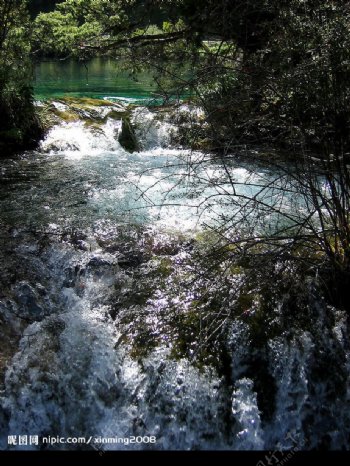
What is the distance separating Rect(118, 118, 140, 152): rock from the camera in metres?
9.52

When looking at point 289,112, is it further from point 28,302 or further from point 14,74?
point 14,74

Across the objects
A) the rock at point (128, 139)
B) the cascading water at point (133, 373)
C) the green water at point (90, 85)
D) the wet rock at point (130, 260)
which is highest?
the green water at point (90, 85)

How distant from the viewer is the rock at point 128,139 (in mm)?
9523

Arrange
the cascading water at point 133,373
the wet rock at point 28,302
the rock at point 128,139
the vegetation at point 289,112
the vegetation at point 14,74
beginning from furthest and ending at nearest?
the rock at point 128,139
the vegetation at point 14,74
the wet rock at point 28,302
the cascading water at point 133,373
the vegetation at point 289,112

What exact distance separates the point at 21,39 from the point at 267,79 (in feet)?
22.2

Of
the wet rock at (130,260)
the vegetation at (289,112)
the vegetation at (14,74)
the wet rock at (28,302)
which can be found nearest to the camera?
the vegetation at (289,112)

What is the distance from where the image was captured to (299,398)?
348 cm

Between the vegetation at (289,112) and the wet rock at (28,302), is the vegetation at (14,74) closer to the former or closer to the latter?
the wet rock at (28,302)

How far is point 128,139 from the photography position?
31.7 feet

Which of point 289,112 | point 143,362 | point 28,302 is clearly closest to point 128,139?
point 28,302

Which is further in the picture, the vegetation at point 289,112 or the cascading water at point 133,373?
the cascading water at point 133,373

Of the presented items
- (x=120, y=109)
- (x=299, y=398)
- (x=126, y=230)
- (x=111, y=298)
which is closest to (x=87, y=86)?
(x=120, y=109)

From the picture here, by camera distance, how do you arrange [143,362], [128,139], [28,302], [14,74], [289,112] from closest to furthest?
[289,112], [143,362], [28,302], [14,74], [128,139]

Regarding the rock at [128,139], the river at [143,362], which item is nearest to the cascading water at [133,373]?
the river at [143,362]
